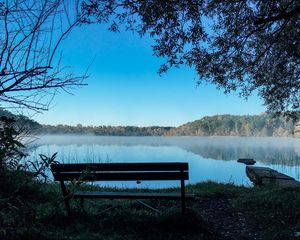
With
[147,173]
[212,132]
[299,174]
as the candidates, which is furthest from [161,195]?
[212,132]

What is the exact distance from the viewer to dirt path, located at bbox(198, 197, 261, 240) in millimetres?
4354

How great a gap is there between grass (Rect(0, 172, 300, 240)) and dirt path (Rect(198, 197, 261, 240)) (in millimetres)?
55

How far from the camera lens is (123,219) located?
4402 mm

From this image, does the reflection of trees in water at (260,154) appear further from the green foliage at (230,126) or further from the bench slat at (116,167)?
the bench slat at (116,167)

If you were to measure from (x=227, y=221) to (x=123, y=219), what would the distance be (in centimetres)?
155

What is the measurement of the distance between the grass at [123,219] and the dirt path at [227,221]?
5 centimetres

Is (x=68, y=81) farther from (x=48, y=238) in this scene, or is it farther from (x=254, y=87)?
(x=254, y=87)

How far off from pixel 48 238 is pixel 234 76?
18.0ft

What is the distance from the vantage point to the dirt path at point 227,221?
4.35 m

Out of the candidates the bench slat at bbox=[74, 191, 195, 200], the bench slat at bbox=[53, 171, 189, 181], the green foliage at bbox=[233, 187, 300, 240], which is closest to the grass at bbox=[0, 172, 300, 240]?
the green foliage at bbox=[233, 187, 300, 240]

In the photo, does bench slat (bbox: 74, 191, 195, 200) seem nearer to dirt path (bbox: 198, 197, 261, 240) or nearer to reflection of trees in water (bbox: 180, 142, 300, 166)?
dirt path (bbox: 198, 197, 261, 240)

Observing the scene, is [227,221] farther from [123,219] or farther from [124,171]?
[124,171]

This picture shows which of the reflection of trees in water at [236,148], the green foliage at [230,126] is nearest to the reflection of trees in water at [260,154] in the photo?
the reflection of trees in water at [236,148]

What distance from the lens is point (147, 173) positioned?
4.39m
